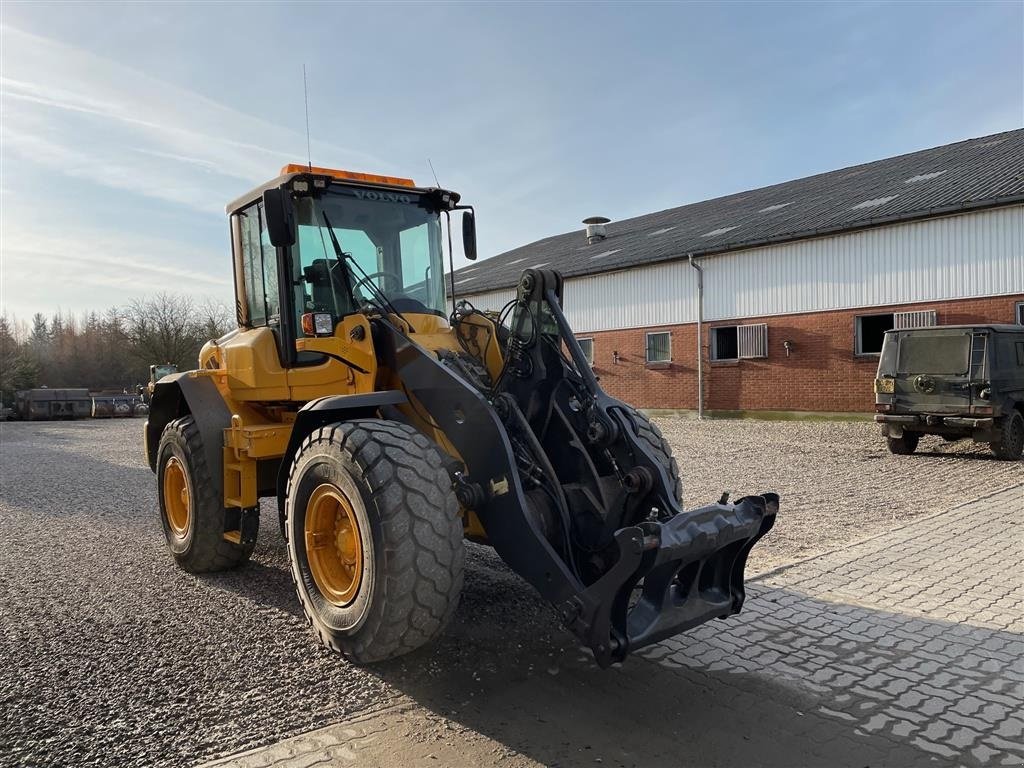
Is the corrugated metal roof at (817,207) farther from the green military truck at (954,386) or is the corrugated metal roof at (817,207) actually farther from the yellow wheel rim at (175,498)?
the yellow wheel rim at (175,498)

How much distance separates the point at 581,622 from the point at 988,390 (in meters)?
10.7

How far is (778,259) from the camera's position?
19.3 m

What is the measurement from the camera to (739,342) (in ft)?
66.3

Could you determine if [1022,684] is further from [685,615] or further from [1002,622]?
[685,615]

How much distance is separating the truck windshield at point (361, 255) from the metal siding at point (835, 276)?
589 inches

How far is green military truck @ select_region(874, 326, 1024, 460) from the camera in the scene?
11.4m

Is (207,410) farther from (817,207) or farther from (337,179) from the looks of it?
(817,207)

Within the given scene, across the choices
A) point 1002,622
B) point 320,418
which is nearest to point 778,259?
point 1002,622

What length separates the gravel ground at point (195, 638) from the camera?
3334 millimetres

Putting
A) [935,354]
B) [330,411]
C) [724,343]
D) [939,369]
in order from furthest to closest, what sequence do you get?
[724,343], [935,354], [939,369], [330,411]

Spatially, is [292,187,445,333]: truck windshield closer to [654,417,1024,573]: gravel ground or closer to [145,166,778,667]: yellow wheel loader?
[145,166,778,667]: yellow wheel loader

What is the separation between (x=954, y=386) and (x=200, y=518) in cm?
1107

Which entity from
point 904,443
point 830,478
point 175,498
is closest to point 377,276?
point 175,498

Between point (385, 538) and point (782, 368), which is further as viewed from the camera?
point (782, 368)
